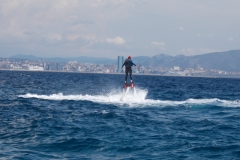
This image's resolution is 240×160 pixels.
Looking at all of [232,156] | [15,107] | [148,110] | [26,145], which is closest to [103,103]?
[148,110]

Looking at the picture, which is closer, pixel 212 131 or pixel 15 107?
pixel 212 131

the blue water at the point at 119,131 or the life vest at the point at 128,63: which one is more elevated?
the life vest at the point at 128,63

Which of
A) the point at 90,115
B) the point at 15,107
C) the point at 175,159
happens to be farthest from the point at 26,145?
the point at 15,107

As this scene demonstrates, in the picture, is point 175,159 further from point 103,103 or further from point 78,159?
point 103,103

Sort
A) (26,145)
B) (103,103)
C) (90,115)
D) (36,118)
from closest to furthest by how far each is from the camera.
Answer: (26,145)
(36,118)
(90,115)
(103,103)

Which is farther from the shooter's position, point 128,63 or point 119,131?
point 128,63

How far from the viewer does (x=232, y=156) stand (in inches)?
589

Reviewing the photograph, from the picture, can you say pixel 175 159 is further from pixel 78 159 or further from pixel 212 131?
pixel 212 131

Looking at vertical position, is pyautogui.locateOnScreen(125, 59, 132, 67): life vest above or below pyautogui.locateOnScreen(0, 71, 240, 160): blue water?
above

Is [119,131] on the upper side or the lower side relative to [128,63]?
lower

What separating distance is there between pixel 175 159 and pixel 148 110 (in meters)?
12.6

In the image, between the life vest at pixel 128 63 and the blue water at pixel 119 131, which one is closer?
the blue water at pixel 119 131

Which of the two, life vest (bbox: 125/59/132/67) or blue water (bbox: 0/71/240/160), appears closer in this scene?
blue water (bbox: 0/71/240/160)

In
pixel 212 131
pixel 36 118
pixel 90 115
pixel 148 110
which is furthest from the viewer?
pixel 148 110
